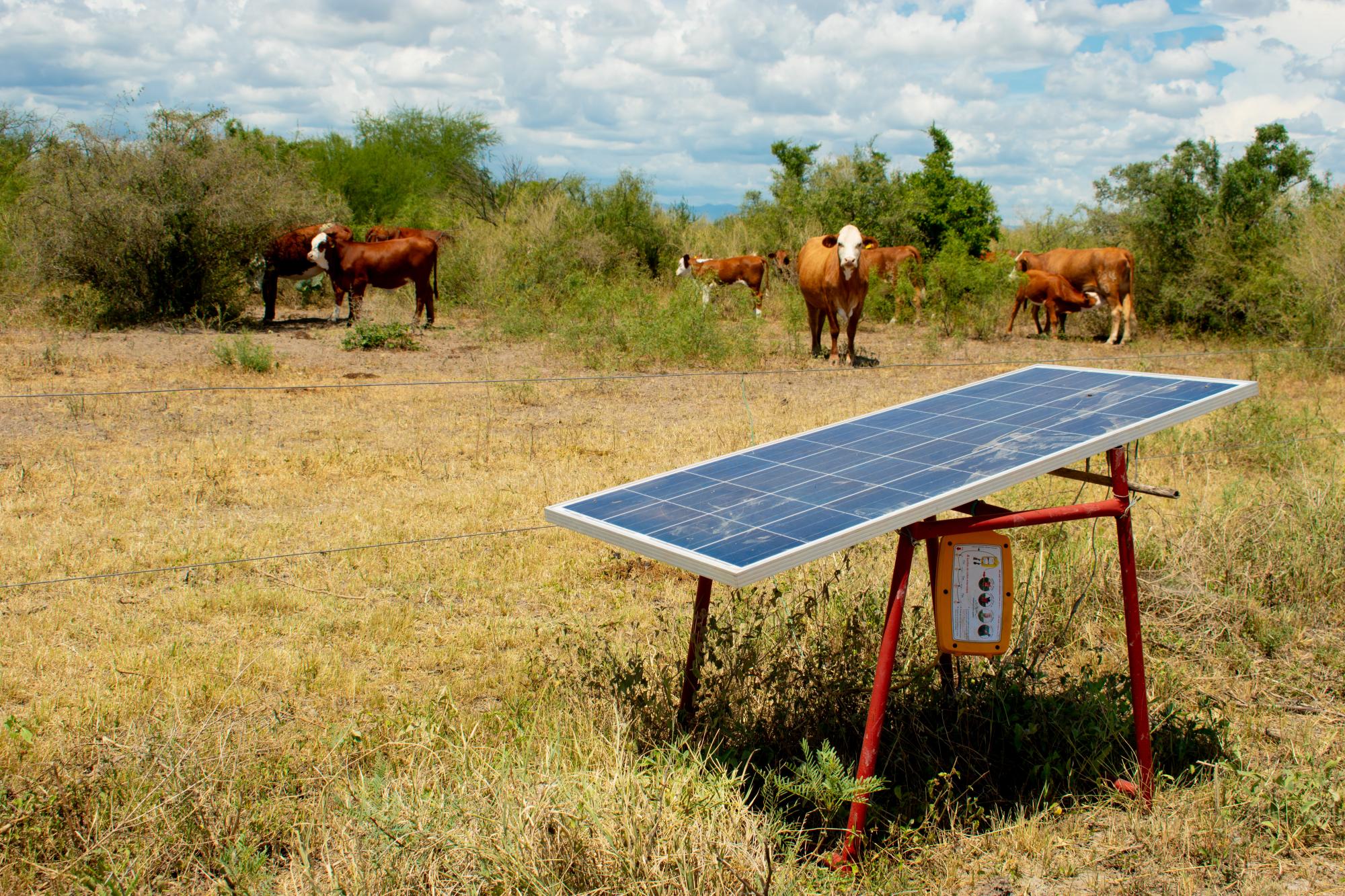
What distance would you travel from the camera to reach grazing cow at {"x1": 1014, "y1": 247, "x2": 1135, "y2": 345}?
16.2 m

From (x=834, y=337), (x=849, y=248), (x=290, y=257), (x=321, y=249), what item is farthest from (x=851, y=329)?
(x=290, y=257)

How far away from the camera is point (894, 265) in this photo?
1845 cm

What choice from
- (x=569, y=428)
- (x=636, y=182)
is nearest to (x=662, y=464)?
(x=569, y=428)

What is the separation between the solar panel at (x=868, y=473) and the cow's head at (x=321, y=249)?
1341cm

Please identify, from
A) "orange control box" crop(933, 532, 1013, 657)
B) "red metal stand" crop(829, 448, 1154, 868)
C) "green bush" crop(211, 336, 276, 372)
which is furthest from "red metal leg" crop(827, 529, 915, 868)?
"green bush" crop(211, 336, 276, 372)

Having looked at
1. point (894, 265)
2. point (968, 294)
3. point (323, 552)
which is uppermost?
point (894, 265)

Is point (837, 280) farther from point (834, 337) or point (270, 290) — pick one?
point (270, 290)

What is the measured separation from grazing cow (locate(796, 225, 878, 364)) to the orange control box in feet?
32.6

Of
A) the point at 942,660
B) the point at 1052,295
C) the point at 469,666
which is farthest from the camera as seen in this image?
→ the point at 1052,295

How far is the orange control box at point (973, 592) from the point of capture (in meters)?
3.49

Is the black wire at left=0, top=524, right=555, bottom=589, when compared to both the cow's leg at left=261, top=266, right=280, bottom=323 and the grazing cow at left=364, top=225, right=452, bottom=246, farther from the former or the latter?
the grazing cow at left=364, top=225, right=452, bottom=246

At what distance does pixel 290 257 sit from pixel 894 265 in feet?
32.1

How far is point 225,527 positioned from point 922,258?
52.2ft

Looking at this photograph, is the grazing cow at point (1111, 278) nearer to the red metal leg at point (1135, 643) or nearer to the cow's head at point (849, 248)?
the cow's head at point (849, 248)
